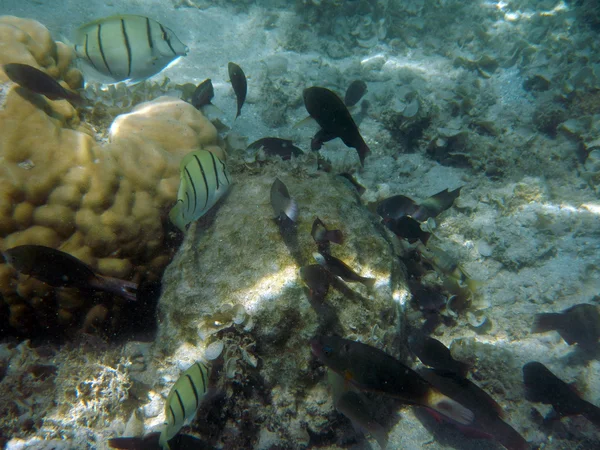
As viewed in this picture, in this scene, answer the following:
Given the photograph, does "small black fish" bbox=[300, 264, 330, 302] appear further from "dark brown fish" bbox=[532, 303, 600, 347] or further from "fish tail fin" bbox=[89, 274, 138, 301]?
"dark brown fish" bbox=[532, 303, 600, 347]

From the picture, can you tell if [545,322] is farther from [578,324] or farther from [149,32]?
[149,32]

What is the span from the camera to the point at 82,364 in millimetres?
2686

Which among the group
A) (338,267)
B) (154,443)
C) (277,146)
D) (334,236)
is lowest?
(154,443)

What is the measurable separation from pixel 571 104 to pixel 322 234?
679 cm

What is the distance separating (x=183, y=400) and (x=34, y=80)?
9.44ft

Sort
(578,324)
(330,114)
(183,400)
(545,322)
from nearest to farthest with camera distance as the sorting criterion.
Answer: (183,400), (330,114), (578,324), (545,322)

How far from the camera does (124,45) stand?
2.49 m

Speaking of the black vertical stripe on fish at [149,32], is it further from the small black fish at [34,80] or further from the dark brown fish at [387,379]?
the dark brown fish at [387,379]

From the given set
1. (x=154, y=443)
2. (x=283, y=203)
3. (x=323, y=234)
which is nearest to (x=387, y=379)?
(x=323, y=234)

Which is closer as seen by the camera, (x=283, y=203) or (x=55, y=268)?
(x=55, y=268)

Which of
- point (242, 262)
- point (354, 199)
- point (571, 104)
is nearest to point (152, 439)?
point (242, 262)

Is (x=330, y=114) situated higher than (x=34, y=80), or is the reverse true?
(x=330, y=114)

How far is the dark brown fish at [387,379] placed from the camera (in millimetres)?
1892

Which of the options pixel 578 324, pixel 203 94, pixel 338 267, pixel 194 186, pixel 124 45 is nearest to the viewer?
pixel 194 186
